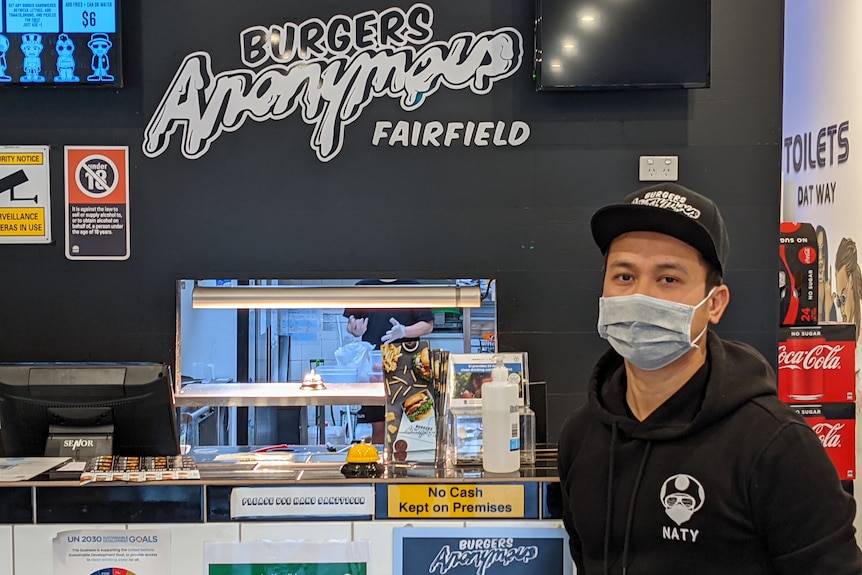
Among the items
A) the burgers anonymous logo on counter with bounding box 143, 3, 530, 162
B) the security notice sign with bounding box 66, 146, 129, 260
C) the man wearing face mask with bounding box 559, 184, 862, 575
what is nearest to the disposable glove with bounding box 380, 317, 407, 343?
the burgers anonymous logo on counter with bounding box 143, 3, 530, 162

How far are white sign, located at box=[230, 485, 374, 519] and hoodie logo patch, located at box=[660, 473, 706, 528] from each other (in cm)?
78

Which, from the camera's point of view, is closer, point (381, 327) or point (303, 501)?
point (303, 501)

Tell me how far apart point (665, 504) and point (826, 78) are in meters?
4.60

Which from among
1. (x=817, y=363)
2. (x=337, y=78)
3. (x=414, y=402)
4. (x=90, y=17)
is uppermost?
(x=90, y=17)

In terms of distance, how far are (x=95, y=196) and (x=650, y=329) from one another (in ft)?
8.94

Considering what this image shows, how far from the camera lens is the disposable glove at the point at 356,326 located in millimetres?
3691

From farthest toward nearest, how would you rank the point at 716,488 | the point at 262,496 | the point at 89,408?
→ the point at 89,408 → the point at 262,496 → the point at 716,488

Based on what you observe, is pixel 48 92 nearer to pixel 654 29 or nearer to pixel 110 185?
pixel 110 185

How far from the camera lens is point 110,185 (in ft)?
12.0

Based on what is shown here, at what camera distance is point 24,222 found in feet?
12.0

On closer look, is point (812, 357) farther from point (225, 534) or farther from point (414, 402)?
point (225, 534)

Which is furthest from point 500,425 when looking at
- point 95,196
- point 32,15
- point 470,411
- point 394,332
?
point 32,15

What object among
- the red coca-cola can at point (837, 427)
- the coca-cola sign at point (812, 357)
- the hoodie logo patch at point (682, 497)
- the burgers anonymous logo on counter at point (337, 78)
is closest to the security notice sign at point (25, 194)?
the burgers anonymous logo on counter at point (337, 78)

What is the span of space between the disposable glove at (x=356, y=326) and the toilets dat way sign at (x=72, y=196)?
0.98m
